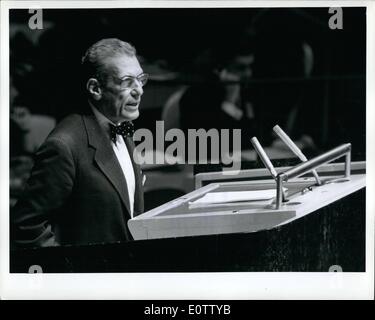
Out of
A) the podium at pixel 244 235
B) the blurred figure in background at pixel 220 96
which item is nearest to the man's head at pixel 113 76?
the blurred figure in background at pixel 220 96

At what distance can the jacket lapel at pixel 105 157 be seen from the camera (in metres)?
4.58

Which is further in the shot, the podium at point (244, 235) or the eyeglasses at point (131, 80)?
the eyeglasses at point (131, 80)

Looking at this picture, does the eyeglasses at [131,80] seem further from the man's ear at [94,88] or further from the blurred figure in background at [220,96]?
the blurred figure in background at [220,96]

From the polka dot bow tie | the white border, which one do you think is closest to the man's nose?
the polka dot bow tie

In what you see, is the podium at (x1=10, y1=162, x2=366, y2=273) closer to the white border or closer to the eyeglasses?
the white border

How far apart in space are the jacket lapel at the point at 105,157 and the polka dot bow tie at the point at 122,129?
0.05 m

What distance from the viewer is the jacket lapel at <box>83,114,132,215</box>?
15.0 feet

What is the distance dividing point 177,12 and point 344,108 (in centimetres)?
121

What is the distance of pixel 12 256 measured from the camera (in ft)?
15.3

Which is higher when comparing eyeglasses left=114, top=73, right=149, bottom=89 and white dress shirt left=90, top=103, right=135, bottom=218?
eyeglasses left=114, top=73, right=149, bottom=89

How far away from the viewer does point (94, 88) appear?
4578 mm
